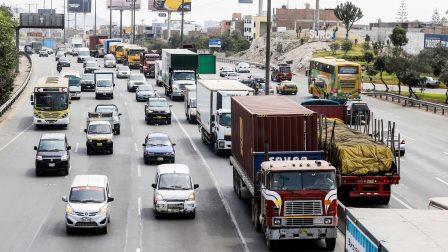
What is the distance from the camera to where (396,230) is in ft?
56.1

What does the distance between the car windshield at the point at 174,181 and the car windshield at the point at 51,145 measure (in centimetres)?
1088

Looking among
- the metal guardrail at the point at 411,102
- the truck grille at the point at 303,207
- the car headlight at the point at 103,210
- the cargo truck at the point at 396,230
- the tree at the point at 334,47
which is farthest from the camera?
the tree at the point at 334,47

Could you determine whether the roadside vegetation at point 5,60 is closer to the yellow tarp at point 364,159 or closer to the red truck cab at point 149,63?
the red truck cab at point 149,63

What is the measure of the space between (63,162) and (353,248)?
79.2 feet

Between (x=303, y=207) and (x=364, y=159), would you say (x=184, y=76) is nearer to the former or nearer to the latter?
(x=364, y=159)

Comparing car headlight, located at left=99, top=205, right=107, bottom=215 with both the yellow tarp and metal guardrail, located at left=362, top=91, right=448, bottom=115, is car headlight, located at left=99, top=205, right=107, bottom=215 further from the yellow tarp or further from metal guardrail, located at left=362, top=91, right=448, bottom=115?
metal guardrail, located at left=362, top=91, right=448, bottom=115

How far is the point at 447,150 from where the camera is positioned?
49656mm

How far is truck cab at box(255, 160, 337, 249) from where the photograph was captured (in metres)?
26.1

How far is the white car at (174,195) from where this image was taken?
31.4m

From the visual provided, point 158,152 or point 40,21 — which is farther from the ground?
point 40,21

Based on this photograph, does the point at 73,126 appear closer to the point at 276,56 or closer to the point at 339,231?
the point at 339,231

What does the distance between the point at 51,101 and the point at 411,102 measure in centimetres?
3539

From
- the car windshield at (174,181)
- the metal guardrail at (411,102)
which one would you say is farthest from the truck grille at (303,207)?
the metal guardrail at (411,102)

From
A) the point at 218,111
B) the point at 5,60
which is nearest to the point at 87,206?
the point at 218,111
